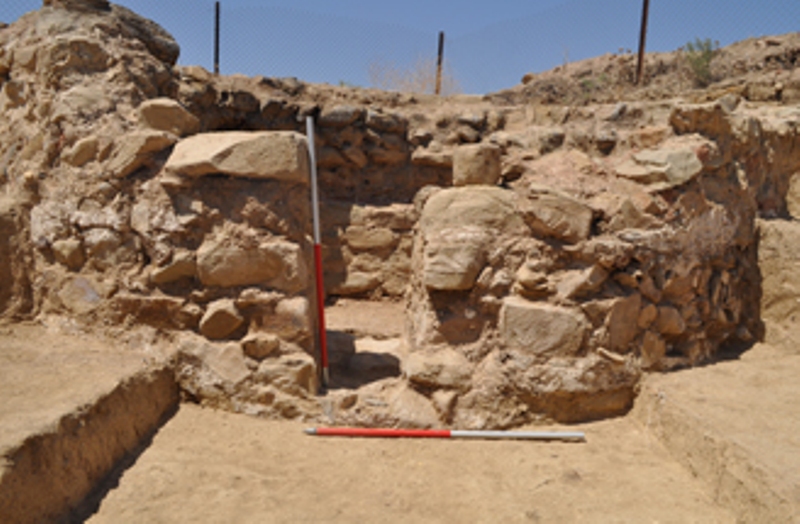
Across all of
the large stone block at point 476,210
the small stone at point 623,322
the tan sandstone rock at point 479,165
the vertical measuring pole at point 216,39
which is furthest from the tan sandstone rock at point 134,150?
the vertical measuring pole at point 216,39

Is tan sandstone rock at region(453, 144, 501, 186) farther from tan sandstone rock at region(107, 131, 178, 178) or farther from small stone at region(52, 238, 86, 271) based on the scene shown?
small stone at region(52, 238, 86, 271)

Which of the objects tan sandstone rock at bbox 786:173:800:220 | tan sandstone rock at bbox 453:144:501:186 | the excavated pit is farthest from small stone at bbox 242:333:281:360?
tan sandstone rock at bbox 786:173:800:220

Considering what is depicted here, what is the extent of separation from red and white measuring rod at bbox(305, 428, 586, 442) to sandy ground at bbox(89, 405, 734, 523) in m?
0.03

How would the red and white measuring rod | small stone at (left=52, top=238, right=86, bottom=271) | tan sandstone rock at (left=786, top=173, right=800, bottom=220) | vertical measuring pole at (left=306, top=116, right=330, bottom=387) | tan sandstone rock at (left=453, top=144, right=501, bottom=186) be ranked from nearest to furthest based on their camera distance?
1. the red and white measuring rod
2. small stone at (left=52, top=238, right=86, bottom=271)
3. vertical measuring pole at (left=306, top=116, right=330, bottom=387)
4. tan sandstone rock at (left=453, top=144, right=501, bottom=186)
5. tan sandstone rock at (left=786, top=173, right=800, bottom=220)

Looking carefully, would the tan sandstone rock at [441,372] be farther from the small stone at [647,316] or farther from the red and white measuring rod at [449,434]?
the small stone at [647,316]

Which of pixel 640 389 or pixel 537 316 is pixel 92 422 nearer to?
pixel 537 316

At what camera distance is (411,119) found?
6539 mm

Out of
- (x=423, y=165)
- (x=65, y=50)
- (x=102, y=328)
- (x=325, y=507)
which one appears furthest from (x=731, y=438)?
(x=423, y=165)

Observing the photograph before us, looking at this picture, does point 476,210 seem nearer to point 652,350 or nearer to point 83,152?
point 652,350

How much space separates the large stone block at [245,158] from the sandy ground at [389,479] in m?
1.17

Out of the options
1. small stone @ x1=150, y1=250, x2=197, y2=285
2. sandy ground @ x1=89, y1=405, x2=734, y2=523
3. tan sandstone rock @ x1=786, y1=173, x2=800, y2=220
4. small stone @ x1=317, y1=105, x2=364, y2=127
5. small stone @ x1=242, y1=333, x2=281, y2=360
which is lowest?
sandy ground @ x1=89, y1=405, x2=734, y2=523

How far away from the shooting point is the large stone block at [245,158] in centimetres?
284

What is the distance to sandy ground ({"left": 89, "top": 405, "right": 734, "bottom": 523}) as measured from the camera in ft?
7.06

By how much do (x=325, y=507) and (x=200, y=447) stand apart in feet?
2.25
